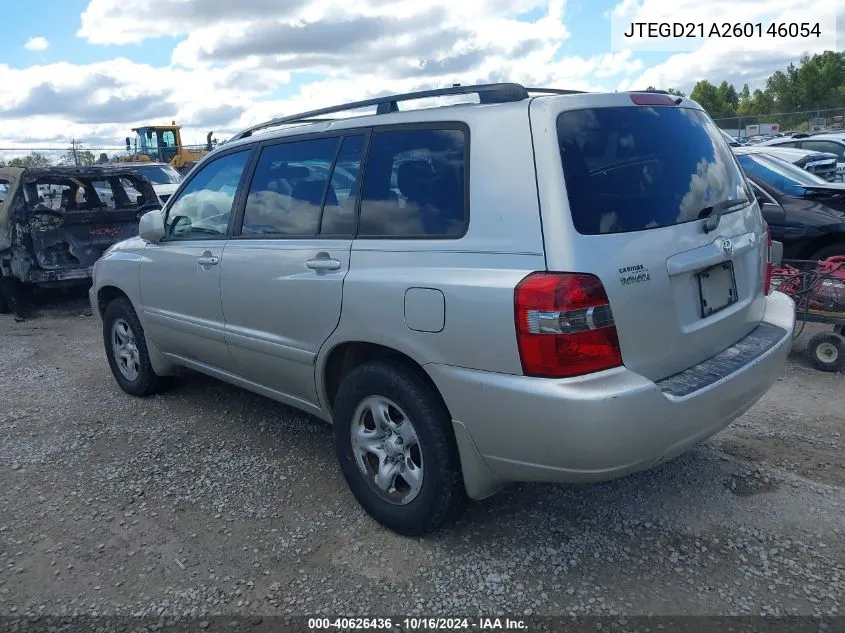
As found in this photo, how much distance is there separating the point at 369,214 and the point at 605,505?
1.78m

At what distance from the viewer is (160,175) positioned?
15.0 meters

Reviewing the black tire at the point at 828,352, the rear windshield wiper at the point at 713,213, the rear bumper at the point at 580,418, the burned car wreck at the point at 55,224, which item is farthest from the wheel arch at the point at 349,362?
the burned car wreck at the point at 55,224

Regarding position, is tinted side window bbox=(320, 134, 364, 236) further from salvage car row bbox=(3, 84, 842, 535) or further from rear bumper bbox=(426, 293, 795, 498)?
rear bumper bbox=(426, 293, 795, 498)

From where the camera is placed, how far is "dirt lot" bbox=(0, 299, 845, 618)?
2.82 m

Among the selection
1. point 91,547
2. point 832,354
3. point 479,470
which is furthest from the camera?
point 832,354

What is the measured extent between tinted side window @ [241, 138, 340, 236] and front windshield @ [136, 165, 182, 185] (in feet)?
38.4

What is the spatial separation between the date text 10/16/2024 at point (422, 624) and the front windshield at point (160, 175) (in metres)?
13.4

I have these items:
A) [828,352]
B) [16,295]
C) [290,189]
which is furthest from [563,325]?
[16,295]

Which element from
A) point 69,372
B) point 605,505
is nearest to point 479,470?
point 605,505

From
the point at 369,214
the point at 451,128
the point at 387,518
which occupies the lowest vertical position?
the point at 387,518

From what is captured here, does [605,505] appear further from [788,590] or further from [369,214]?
[369,214]

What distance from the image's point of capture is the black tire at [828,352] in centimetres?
531

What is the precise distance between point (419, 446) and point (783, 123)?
39559mm

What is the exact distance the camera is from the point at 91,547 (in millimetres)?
3289
